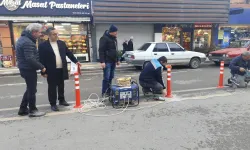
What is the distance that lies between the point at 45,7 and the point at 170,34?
28.5 feet

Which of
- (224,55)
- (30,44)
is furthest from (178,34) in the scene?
(30,44)

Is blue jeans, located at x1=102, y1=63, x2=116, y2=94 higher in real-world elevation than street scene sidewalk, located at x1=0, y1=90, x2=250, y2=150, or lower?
higher

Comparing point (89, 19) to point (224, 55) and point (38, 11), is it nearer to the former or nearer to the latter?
point (38, 11)

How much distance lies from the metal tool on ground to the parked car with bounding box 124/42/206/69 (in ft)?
18.8

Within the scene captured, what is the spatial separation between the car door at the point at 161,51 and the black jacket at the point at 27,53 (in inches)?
296

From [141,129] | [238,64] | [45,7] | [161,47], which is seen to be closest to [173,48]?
[161,47]

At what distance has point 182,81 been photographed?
8.64 metres

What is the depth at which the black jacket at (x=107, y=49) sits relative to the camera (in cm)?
565

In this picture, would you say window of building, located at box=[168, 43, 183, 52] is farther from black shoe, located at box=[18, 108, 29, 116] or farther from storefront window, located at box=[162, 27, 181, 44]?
black shoe, located at box=[18, 108, 29, 116]

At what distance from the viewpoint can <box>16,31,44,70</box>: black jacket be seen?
4.25 meters

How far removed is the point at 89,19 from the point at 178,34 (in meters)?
6.79

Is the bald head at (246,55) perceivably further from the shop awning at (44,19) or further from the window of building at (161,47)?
the shop awning at (44,19)

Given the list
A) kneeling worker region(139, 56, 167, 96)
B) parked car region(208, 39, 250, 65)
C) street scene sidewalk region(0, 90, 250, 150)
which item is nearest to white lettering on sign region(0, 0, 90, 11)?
parked car region(208, 39, 250, 65)

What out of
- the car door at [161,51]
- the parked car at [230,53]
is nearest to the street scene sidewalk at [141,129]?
the car door at [161,51]
